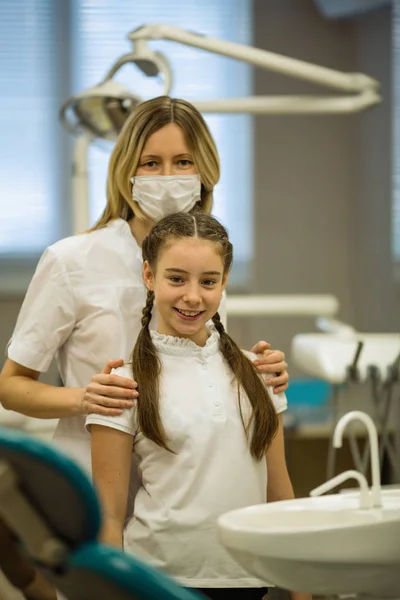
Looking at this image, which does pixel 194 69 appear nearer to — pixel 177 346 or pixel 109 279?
pixel 109 279

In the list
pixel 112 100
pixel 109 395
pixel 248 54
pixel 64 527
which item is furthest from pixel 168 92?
pixel 64 527

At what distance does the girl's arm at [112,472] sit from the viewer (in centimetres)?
140

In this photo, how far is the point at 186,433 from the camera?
1414mm

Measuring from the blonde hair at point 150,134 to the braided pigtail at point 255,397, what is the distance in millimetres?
300

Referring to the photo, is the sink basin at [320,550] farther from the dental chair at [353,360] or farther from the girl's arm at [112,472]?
the dental chair at [353,360]

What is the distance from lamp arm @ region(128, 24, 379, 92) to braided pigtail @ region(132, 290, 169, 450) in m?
1.22

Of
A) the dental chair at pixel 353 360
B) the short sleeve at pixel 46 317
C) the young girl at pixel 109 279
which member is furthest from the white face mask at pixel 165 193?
the dental chair at pixel 353 360

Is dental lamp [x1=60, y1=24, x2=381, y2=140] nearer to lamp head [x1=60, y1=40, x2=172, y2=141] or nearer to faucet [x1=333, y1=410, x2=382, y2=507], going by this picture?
lamp head [x1=60, y1=40, x2=172, y2=141]

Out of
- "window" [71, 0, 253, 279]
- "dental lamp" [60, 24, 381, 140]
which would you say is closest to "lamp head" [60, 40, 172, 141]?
"dental lamp" [60, 24, 381, 140]

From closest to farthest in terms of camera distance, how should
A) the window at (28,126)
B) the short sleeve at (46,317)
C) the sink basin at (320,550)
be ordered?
1. the sink basin at (320,550)
2. the short sleeve at (46,317)
3. the window at (28,126)

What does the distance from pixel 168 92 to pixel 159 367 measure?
3.45 feet

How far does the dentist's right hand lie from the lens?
4.61 feet

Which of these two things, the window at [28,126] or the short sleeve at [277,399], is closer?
the short sleeve at [277,399]

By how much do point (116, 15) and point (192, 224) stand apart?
3700mm
